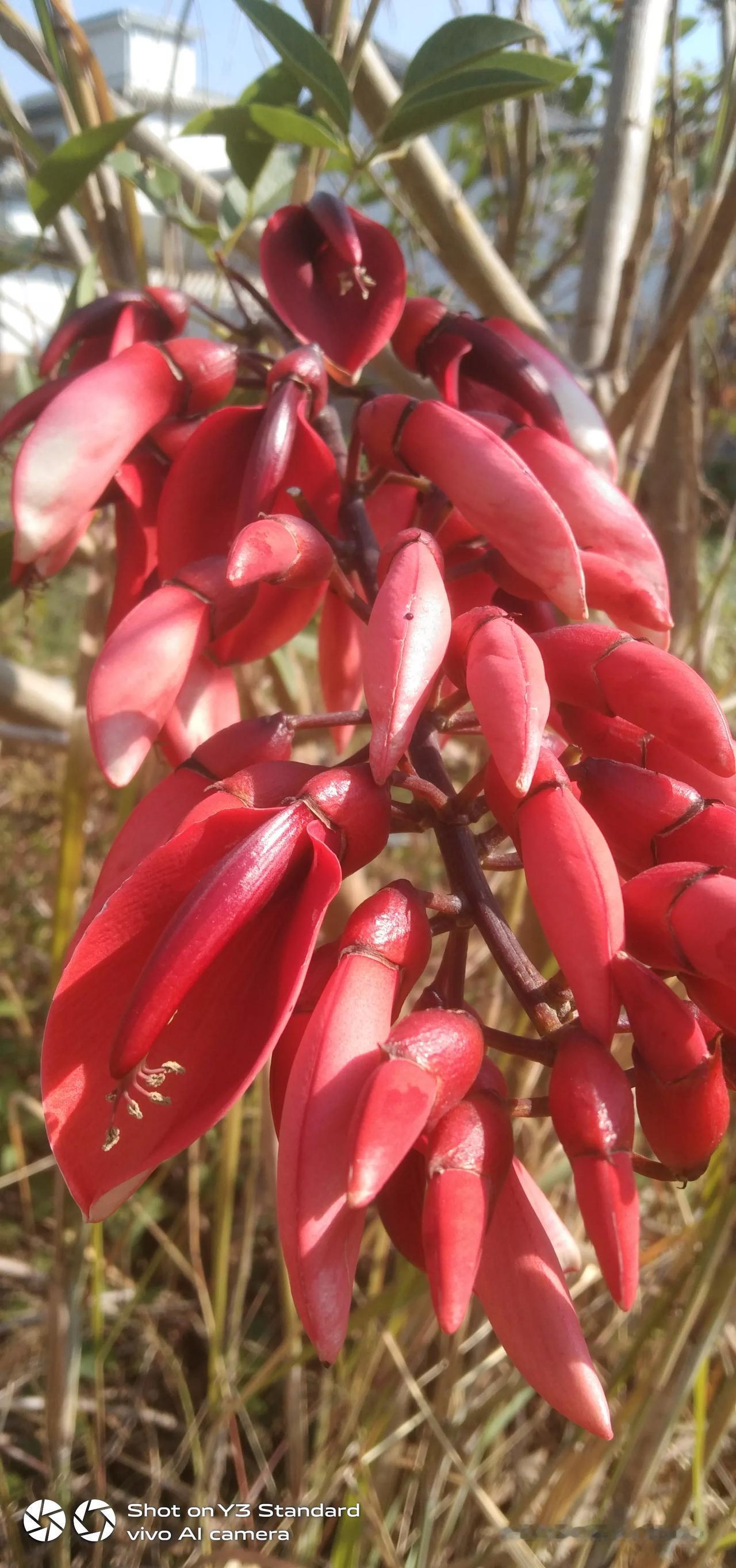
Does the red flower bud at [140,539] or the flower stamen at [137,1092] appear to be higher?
the red flower bud at [140,539]

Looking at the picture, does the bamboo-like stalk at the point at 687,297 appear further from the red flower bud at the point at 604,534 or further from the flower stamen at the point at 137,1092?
the flower stamen at the point at 137,1092

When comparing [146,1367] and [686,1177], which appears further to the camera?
[146,1367]

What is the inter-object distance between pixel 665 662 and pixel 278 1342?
871 millimetres

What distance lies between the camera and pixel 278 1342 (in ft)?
3.21

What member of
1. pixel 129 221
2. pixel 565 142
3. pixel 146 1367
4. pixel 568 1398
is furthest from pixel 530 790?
pixel 565 142

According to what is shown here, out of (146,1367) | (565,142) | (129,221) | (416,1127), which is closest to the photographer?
(416,1127)

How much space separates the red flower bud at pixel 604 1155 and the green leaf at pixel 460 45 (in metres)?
0.44

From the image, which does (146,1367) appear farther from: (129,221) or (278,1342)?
(129,221)

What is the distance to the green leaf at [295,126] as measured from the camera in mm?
512

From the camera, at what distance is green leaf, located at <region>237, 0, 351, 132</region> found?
0.48 m

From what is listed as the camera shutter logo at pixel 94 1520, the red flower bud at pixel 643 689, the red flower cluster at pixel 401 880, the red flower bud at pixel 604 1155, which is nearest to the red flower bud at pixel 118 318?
the red flower cluster at pixel 401 880

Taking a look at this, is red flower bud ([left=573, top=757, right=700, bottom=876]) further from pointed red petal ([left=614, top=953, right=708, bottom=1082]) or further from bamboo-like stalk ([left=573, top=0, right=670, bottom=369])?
bamboo-like stalk ([left=573, top=0, right=670, bottom=369])

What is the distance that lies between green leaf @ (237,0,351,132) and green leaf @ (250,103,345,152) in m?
0.01

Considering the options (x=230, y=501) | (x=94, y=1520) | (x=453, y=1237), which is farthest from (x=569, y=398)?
(x=94, y=1520)
